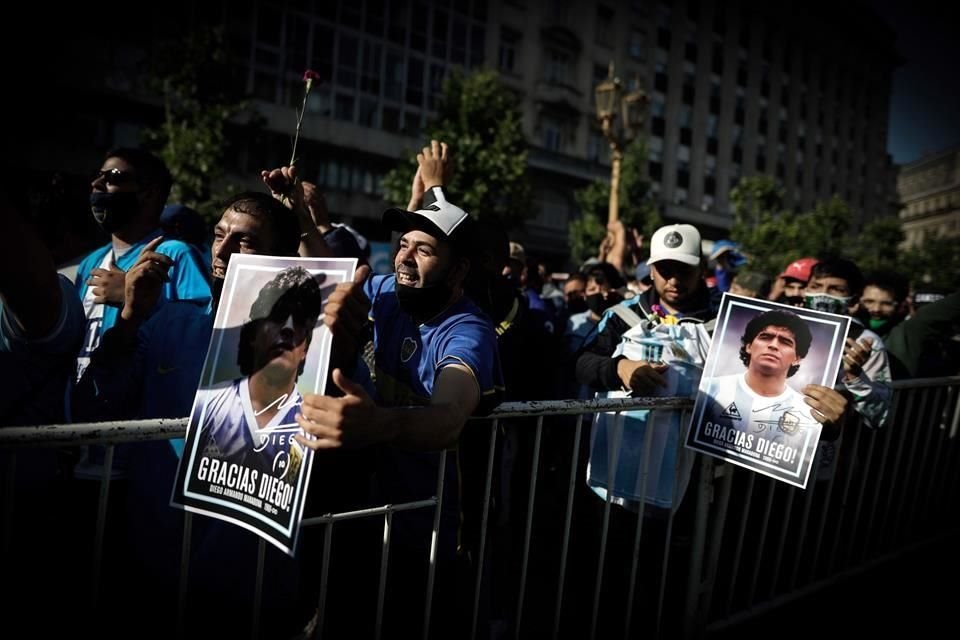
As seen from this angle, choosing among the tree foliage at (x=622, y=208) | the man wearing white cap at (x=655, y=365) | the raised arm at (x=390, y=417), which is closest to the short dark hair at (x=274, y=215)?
the raised arm at (x=390, y=417)

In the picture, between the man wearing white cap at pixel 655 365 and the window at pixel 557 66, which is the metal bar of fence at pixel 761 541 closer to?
the man wearing white cap at pixel 655 365

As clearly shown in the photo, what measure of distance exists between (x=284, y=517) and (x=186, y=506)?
0.28m

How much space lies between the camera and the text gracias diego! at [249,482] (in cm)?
134

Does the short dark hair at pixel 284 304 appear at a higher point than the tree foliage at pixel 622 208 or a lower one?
lower

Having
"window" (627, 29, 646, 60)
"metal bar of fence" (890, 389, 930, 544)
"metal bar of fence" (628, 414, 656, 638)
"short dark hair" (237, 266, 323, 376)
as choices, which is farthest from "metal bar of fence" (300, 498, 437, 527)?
"window" (627, 29, 646, 60)

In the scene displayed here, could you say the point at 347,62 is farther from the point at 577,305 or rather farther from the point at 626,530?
the point at 626,530

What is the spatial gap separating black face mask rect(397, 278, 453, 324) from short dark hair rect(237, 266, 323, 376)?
1.85ft

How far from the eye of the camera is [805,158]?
46250mm

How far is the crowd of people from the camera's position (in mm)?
1407

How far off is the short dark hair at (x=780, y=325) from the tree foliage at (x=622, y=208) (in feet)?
75.8

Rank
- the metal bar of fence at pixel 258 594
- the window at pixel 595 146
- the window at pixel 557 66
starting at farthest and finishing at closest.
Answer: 1. the window at pixel 595 146
2. the window at pixel 557 66
3. the metal bar of fence at pixel 258 594

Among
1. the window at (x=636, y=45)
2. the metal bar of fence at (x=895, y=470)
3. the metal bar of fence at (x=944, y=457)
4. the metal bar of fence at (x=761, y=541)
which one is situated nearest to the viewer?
the metal bar of fence at (x=761, y=541)

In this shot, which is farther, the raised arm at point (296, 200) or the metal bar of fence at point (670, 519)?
the metal bar of fence at point (670, 519)

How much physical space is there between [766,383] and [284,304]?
6.53 feet
